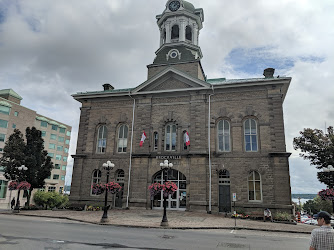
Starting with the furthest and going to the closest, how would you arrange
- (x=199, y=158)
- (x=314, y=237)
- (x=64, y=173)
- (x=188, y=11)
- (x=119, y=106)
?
(x=64, y=173) → (x=188, y=11) → (x=119, y=106) → (x=199, y=158) → (x=314, y=237)

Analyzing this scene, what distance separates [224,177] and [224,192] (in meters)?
1.37

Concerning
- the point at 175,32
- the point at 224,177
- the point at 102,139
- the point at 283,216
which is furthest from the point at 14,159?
the point at 283,216

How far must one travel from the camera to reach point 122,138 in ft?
96.0

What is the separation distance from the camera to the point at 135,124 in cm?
2880

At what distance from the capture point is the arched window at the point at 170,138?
2712 cm

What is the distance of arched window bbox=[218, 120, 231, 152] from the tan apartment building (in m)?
40.4

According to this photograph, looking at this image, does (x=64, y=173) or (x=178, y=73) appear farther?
(x=64, y=173)

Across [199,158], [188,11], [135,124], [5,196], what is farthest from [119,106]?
[5,196]

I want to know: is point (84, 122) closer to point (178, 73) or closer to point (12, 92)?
point (178, 73)

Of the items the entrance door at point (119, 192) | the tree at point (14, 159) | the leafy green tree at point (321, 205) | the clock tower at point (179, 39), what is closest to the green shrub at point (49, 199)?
the tree at point (14, 159)

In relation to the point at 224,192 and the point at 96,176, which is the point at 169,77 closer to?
the point at 224,192

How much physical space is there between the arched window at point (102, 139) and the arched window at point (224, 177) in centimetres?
1289

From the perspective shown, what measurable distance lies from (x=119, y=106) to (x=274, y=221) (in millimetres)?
19116

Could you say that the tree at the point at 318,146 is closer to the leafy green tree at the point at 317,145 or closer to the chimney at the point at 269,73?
the leafy green tree at the point at 317,145
